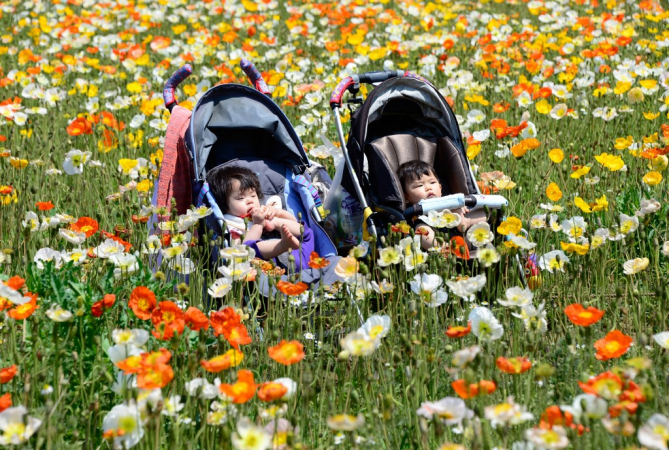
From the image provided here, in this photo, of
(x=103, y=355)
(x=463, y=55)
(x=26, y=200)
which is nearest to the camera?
(x=103, y=355)

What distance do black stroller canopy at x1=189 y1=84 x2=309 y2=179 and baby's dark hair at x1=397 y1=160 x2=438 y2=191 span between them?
514 millimetres

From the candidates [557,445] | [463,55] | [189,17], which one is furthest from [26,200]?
[189,17]

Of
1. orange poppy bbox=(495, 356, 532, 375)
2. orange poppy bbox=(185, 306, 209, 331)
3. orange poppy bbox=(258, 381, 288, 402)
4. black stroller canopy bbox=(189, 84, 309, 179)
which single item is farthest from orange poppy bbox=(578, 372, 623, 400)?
black stroller canopy bbox=(189, 84, 309, 179)

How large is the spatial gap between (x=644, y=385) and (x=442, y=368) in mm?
976

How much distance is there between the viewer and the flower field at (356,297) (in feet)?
6.53

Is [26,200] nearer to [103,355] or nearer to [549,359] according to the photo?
[103,355]

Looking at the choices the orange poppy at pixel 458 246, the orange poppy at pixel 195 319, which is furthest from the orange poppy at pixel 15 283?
the orange poppy at pixel 458 246

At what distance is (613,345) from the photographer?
2.07 meters

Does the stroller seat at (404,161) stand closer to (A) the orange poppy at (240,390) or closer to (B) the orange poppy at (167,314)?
(B) the orange poppy at (167,314)

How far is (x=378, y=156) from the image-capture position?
3.90m

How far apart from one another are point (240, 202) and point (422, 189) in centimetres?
85

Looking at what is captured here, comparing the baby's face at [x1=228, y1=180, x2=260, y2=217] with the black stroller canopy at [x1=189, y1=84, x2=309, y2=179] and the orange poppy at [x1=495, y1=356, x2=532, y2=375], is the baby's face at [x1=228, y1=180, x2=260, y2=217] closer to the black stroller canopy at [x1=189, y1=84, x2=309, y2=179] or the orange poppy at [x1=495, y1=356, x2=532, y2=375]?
the black stroller canopy at [x1=189, y1=84, x2=309, y2=179]

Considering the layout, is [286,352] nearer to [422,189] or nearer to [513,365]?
[513,365]

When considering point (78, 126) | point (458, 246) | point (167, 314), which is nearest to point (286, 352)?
point (167, 314)
